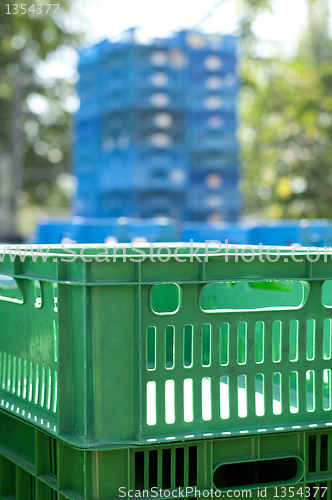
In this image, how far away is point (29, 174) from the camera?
2081 centimetres

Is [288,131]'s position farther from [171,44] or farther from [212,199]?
[171,44]

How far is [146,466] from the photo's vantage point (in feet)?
4.89

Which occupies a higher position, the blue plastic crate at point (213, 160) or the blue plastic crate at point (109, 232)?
the blue plastic crate at point (213, 160)

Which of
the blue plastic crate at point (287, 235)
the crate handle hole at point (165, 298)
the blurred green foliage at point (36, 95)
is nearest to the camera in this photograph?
the crate handle hole at point (165, 298)

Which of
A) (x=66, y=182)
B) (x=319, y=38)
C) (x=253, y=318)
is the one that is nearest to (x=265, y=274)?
(x=253, y=318)

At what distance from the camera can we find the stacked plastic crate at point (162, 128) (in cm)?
1005

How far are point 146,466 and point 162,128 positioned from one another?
30.3ft

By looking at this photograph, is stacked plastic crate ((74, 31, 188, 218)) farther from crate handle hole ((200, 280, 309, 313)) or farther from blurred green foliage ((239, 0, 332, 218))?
crate handle hole ((200, 280, 309, 313))

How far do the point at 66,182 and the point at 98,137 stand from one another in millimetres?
15454

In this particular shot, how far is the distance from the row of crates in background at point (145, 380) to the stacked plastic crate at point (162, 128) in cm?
847

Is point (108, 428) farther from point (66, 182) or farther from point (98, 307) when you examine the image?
point (66, 182)

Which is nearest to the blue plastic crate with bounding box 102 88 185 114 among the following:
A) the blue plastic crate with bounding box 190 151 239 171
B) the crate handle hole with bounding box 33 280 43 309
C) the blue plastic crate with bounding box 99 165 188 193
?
the blue plastic crate with bounding box 190 151 239 171

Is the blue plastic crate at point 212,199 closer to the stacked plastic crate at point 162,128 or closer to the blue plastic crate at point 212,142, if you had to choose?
the stacked plastic crate at point 162,128

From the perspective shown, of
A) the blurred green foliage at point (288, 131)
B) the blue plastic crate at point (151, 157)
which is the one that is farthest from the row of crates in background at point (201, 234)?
the blurred green foliage at point (288, 131)
